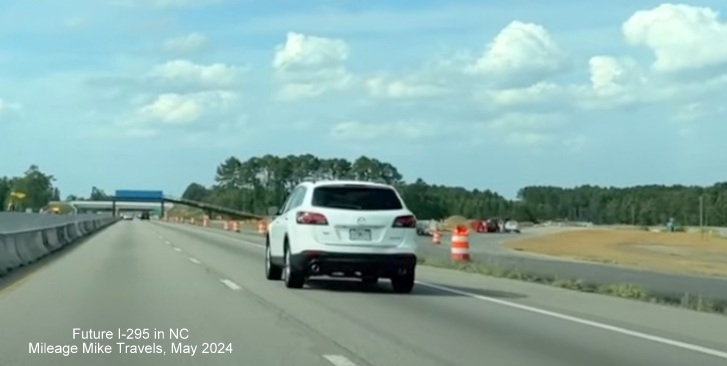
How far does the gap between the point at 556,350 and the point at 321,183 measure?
8845 mm

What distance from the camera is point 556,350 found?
13.6 metres

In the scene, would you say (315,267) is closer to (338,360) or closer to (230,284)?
(230,284)

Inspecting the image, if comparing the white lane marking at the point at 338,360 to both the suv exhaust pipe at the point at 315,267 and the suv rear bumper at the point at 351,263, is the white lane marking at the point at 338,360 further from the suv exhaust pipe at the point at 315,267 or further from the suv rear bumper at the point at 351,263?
the suv exhaust pipe at the point at 315,267

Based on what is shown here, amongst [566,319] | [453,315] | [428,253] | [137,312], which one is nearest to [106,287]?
[137,312]

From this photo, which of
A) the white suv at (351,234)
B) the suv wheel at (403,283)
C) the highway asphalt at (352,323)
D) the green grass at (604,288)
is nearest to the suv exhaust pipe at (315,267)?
the white suv at (351,234)

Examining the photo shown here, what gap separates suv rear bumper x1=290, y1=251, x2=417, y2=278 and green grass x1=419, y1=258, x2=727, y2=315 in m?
4.50

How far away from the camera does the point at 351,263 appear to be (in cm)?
2081

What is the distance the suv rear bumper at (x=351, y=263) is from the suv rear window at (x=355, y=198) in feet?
3.18

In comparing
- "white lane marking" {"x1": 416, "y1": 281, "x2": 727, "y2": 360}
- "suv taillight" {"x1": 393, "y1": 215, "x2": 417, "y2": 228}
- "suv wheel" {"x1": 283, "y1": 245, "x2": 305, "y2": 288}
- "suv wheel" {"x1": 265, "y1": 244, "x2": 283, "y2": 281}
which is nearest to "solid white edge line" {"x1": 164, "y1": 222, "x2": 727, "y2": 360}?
"white lane marking" {"x1": 416, "y1": 281, "x2": 727, "y2": 360}

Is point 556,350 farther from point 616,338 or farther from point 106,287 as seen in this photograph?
point 106,287

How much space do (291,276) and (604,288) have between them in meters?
6.56

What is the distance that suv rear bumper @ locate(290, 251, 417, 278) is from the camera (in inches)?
818

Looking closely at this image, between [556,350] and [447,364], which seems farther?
[556,350]

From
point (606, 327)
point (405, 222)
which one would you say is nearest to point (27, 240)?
point (405, 222)
